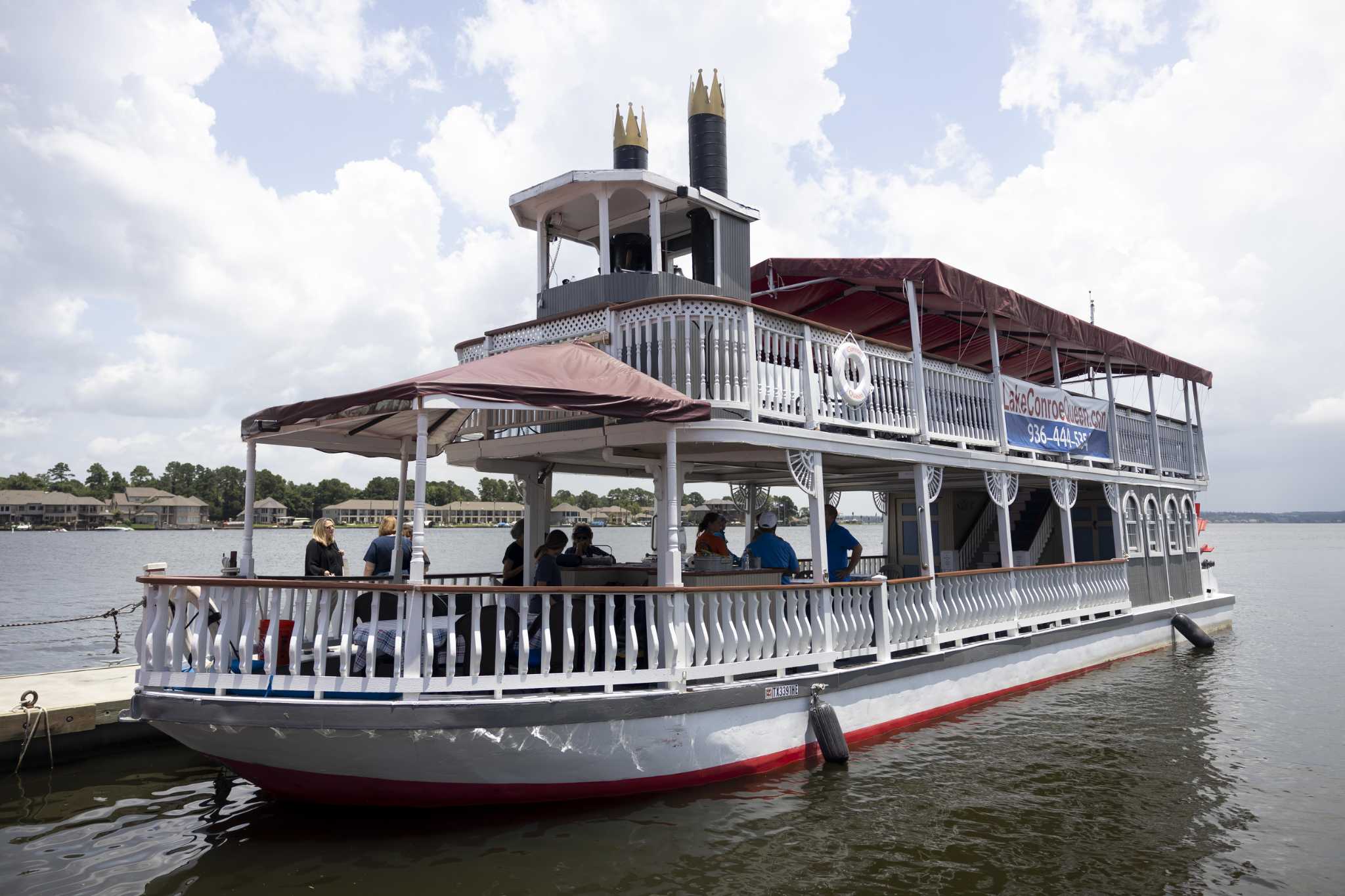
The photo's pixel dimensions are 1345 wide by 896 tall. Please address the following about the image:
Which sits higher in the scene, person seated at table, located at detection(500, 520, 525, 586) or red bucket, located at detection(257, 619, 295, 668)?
person seated at table, located at detection(500, 520, 525, 586)

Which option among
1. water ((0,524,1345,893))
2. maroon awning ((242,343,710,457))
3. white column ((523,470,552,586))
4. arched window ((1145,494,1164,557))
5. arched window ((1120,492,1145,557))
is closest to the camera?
water ((0,524,1345,893))

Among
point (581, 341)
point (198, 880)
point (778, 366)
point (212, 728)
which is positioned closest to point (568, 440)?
point (581, 341)

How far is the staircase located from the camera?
16844 mm

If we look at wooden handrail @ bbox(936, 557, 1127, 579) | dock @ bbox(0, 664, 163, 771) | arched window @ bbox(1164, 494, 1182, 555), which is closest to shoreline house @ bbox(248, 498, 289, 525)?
dock @ bbox(0, 664, 163, 771)

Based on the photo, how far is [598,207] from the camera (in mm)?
10648

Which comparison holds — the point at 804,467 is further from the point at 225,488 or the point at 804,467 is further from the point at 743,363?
the point at 225,488

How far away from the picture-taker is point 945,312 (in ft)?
45.9

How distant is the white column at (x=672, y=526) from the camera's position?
7602 mm

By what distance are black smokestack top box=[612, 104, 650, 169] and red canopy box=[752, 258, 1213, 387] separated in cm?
254

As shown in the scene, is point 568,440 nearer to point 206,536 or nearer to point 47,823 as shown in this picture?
point 47,823

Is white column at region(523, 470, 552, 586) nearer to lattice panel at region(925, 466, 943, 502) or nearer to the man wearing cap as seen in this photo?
the man wearing cap

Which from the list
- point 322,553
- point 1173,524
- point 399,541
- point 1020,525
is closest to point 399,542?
point 399,541

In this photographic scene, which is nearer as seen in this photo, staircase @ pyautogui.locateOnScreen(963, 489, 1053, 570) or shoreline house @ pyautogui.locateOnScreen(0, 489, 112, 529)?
staircase @ pyautogui.locateOnScreen(963, 489, 1053, 570)

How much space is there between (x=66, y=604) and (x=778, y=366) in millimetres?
31495
